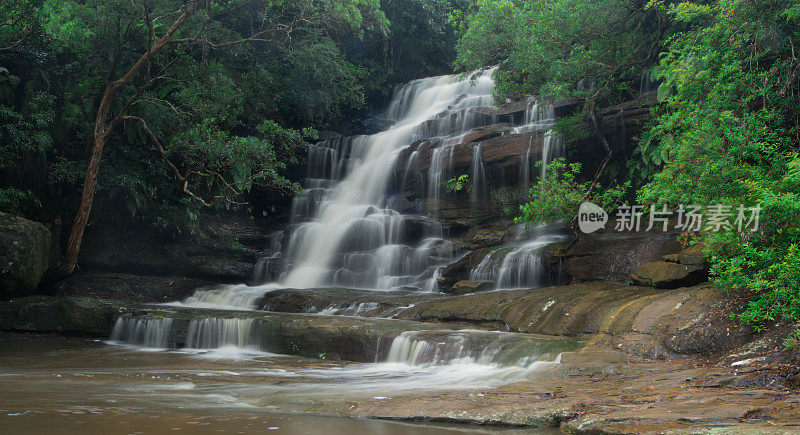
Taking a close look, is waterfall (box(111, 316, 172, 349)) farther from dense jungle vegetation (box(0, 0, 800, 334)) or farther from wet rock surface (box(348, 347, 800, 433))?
wet rock surface (box(348, 347, 800, 433))

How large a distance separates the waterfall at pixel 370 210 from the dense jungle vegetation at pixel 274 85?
2378mm

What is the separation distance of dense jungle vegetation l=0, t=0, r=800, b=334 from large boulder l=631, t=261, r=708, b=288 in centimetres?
127

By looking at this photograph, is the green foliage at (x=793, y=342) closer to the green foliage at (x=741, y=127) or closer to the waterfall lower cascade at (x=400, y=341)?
the green foliage at (x=741, y=127)

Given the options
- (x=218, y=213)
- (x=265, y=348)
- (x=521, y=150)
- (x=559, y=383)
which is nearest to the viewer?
(x=559, y=383)

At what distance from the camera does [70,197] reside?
15.6 meters

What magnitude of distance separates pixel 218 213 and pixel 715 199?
16.1m

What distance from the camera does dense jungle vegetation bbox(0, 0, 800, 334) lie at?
899 cm

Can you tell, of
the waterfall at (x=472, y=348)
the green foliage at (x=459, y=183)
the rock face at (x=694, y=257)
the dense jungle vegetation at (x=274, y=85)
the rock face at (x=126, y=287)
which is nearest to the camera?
the waterfall at (x=472, y=348)

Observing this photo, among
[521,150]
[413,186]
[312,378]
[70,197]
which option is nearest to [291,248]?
[413,186]

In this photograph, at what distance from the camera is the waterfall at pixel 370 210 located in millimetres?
16016

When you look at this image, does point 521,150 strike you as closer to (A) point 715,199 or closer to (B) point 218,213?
(A) point 715,199

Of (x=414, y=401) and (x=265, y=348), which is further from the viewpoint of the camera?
(x=265, y=348)

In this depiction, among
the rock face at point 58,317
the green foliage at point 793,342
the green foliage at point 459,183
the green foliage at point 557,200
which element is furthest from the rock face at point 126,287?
the green foliage at point 793,342

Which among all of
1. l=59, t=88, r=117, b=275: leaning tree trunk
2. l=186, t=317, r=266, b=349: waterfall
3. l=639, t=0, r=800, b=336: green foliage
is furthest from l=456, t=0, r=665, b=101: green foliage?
l=59, t=88, r=117, b=275: leaning tree trunk
